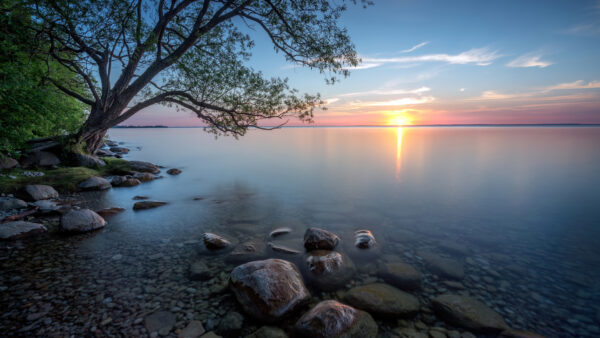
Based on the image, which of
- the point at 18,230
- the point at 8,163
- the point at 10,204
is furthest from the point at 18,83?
the point at 8,163

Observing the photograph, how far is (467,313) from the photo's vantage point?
15.5 ft

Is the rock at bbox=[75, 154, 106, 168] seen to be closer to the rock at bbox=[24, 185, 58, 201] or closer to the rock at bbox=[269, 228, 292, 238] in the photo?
the rock at bbox=[24, 185, 58, 201]

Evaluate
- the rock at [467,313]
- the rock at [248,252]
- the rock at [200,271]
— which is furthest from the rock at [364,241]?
the rock at [200,271]

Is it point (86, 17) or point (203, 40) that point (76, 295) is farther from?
point (203, 40)

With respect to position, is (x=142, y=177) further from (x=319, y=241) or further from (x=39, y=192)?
(x=319, y=241)

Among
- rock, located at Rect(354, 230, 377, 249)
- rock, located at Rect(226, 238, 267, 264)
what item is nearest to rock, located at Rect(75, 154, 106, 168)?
rock, located at Rect(226, 238, 267, 264)

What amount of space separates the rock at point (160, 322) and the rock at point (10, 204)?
31.1 feet

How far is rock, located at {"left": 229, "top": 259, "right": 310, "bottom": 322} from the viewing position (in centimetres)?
450

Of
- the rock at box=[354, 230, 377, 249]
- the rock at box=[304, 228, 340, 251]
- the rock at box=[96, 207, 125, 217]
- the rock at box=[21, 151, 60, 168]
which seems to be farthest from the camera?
the rock at box=[21, 151, 60, 168]

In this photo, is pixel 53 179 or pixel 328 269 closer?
pixel 328 269

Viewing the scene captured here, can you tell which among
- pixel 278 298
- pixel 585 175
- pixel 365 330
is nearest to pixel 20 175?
pixel 278 298

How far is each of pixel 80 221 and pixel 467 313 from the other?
1083 cm

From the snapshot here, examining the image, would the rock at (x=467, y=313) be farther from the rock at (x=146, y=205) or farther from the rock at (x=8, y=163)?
the rock at (x=8, y=163)

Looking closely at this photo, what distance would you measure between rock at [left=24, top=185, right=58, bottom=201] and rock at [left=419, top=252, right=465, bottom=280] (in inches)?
616
